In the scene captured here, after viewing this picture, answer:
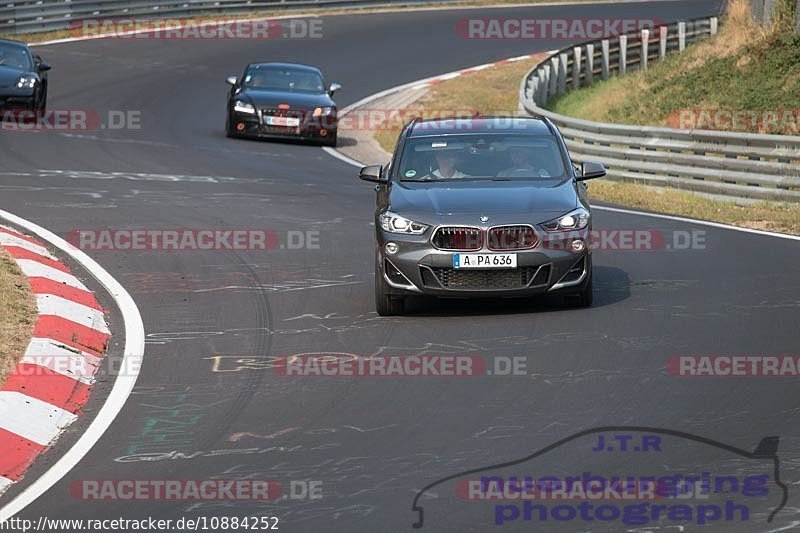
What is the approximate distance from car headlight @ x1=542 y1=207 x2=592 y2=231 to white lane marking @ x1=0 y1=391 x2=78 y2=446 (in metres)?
4.24

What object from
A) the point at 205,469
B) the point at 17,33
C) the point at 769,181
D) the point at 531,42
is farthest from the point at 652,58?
the point at 205,469

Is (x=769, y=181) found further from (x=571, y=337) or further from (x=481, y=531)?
(x=481, y=531)

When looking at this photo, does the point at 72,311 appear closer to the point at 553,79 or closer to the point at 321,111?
the point at 321,111

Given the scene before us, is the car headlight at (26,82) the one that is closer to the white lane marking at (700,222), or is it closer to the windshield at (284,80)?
the windshield at (284,80)

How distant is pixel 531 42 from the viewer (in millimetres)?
46000

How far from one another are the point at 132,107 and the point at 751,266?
758 inches

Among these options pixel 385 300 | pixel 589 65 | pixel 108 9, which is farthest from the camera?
pixel 108 9

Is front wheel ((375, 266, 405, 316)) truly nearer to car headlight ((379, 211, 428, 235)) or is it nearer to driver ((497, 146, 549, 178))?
car headlight ((379, 211, 428, 235))

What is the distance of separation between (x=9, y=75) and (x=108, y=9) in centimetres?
1701

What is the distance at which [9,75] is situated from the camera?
85.7ft

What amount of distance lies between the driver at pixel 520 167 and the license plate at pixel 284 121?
14485 mm

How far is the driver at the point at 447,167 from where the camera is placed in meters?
12.2

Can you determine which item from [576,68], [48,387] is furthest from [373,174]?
[576,68]

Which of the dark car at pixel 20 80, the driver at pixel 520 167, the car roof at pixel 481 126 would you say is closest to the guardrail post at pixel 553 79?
the dark car at pixel 20 80
